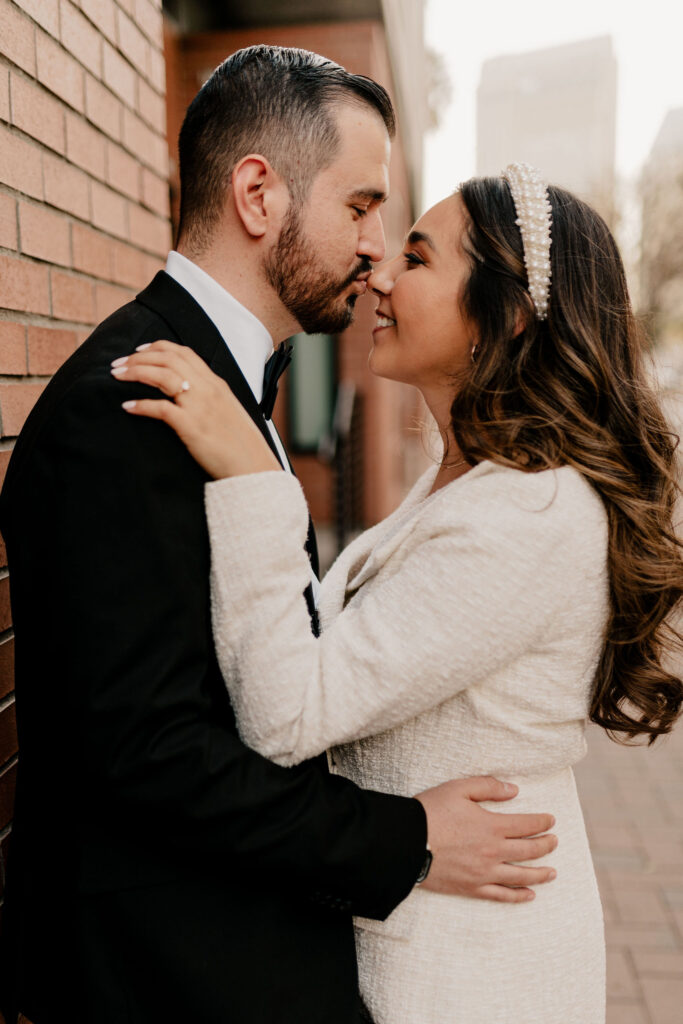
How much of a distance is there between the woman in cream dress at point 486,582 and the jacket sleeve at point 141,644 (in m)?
0.06

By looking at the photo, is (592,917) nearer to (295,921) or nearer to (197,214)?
(295,921)

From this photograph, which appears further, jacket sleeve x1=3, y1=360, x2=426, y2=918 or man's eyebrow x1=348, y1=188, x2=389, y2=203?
man's eyebrow x1=348, y1=188, x2=389, y2=203

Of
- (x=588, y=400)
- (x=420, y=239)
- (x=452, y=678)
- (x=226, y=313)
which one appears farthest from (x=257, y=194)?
(x=452, y=678)

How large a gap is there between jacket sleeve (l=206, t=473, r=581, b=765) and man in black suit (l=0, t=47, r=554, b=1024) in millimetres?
59

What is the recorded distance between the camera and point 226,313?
167 cm

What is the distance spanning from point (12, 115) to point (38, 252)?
0.28 m

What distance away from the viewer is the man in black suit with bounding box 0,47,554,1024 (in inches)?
48.1

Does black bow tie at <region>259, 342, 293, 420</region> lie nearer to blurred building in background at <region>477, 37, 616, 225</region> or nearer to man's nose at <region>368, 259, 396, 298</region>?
man's nose at <region>368, 259, 396, 298</region>

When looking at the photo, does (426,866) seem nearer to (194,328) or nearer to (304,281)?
(194,328)

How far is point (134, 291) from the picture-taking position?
8.56ft

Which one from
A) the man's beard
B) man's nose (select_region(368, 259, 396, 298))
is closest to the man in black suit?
the man's beard

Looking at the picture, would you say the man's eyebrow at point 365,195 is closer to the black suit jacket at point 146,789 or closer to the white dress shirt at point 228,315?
the white dress shirt at point 228,315

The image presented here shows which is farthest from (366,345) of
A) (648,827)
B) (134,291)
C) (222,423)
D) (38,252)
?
(222,423)

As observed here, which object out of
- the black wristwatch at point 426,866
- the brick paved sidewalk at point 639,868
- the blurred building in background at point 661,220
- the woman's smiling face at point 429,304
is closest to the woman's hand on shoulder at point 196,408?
the woman's smiling face at point 429,304
